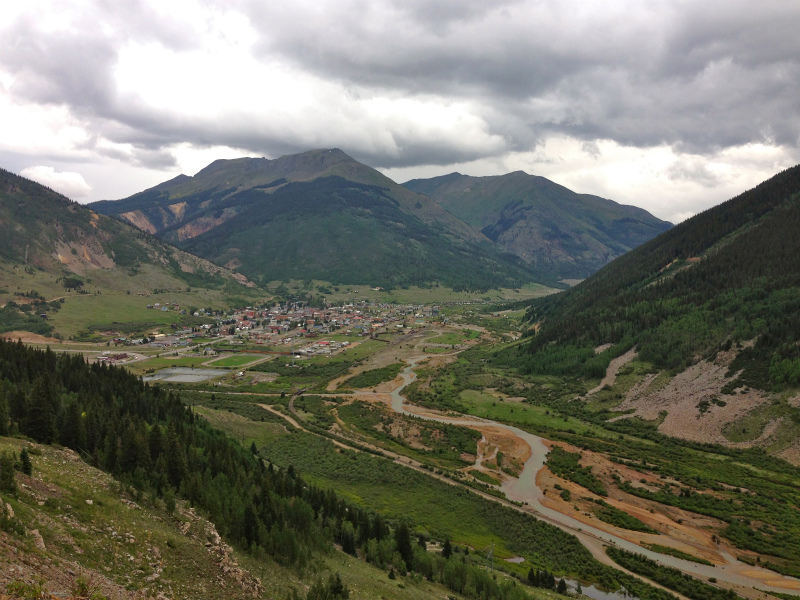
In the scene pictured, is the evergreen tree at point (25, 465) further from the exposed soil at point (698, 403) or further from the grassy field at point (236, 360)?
the grassy field at point (236, 360)

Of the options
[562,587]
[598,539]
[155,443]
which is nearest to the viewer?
[155,443]

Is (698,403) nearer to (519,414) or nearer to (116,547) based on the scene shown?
(519,414)

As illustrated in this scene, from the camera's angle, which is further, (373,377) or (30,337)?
(30,337)

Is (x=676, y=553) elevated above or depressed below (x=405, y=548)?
below

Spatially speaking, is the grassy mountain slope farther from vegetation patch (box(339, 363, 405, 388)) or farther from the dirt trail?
vegetation patch (box(339, 363, 405, 388))

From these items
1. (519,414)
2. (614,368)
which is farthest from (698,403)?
(519,414)

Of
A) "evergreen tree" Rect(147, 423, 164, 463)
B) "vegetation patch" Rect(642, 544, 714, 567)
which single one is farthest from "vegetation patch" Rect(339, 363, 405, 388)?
"evergreen tree" Rect(147, 423, 164, 463)

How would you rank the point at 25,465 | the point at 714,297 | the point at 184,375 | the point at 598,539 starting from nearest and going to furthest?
the point at 25,465
the point at 598,539
the point at 714,297
the point at 184,375

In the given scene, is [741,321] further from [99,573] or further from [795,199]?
[99,573]
